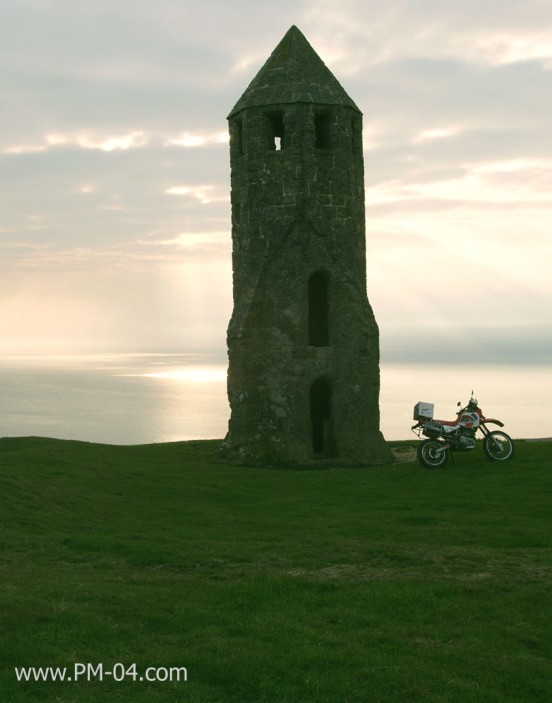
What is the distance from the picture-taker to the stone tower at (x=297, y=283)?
28203mm

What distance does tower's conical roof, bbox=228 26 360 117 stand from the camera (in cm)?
2853

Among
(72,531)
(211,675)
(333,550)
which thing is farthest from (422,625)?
(72,531)

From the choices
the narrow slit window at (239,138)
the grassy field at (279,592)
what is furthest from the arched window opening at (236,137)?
the grassy field at (279,592)

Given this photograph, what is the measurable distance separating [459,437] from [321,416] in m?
6.12

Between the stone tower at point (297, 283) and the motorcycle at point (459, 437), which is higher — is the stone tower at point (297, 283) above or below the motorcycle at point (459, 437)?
above

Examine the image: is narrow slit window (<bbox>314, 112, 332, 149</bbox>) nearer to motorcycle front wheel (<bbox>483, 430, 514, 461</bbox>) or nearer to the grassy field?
motorcycle front wheel (<bbox>483, 430, 514, 461</bbox>)

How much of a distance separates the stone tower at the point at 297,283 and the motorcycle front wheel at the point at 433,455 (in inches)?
Result: 138

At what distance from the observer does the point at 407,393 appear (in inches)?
3706

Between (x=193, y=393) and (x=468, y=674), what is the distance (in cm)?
9745

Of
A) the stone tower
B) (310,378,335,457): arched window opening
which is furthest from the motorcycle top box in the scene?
(310,378,335,457): arched window opening

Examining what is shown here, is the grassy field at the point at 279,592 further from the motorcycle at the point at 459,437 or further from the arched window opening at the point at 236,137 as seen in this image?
the arched window opening at the point at 236,137

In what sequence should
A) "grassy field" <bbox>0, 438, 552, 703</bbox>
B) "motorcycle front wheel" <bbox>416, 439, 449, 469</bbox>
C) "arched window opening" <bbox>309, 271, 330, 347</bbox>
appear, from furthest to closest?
"arched window opening" <bbox>309, 271, 330, 347</bbox> < "motorcycle front wheel" <bbox>416, 439, 449, 469</bbox> < "grassy field" <bbox>0, 438, 552, 703</bbox>

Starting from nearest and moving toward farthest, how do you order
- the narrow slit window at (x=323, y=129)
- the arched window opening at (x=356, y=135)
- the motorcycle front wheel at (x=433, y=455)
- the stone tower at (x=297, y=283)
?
the motorcycle front wheel at (x=433, y=455)
the stone tower at (x=297, y=283)
the narrow slit window at (x=323, y=129)
the arched window opening at (x=356, y=135)

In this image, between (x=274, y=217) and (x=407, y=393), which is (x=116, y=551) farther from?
(x=407, y=393)
